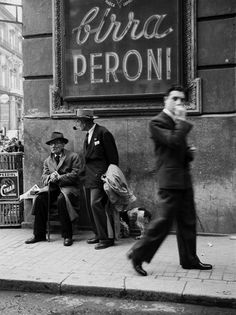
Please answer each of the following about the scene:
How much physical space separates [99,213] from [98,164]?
2.24ft

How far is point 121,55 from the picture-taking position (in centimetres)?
718

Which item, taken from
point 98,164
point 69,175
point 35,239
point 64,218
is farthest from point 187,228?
point 35,239

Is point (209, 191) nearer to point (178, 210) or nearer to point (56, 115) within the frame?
point (178, 210)

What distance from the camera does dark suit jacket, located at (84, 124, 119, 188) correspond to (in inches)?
257

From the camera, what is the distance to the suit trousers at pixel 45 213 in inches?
265

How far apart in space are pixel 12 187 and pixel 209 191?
10.8 feet

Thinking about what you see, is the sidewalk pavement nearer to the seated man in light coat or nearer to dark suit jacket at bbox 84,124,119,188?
the seated man in light coat

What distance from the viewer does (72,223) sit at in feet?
23.7

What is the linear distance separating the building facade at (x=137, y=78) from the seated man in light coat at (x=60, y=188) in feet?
1.65

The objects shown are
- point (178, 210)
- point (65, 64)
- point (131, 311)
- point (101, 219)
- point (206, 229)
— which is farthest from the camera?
point (65, 64)

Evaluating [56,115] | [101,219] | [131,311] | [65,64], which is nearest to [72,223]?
[101,219]

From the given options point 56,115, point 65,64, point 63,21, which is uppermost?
point 63,21

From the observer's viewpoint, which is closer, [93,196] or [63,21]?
[93,196]

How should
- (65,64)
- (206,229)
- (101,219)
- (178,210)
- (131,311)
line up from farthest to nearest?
(65,64) → (206,229) → (101,219) → (178,210) → (131,311)
